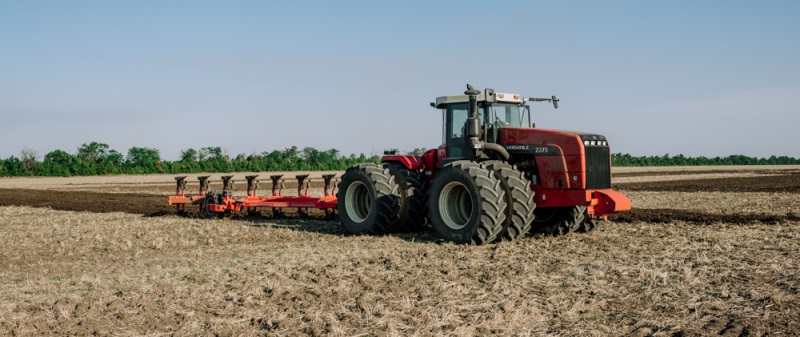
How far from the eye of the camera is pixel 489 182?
9.90 meters

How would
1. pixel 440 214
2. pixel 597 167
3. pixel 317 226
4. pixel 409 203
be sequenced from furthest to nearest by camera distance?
pixel 317 226
pixel 409 203
pixel 440 214
pixel 597 167

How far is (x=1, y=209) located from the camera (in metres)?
20.1

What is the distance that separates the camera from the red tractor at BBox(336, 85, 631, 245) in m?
9.98

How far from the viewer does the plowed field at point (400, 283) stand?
18.8ft

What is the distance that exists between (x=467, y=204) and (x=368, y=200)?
2.43 metres

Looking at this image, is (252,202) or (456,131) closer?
(456,131)

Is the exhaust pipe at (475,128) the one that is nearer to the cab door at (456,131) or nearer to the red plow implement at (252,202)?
the cab door at (456,131)

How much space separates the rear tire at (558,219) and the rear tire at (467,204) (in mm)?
1324

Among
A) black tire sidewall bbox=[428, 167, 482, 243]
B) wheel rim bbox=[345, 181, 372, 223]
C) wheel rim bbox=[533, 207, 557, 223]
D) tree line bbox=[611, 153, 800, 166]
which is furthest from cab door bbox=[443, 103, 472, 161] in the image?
tree line bbox=[611, 153, 800, 166]

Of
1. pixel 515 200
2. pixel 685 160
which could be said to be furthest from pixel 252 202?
pixel 685 160

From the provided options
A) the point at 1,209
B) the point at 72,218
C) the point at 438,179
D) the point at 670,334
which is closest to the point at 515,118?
the point at 438,179

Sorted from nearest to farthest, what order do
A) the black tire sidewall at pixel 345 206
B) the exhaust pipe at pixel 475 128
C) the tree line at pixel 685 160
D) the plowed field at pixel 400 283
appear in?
the plowed field at pixel 400 283
the exhaust pipe at pixel 475 128
the black tire sidewall at pixel 345 206
the tree line at pixel 685 160

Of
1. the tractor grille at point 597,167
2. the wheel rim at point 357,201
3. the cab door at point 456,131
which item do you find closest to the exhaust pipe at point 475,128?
the cab door at point 456,131

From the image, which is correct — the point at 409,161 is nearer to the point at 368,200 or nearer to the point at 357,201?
the point at 368,200
